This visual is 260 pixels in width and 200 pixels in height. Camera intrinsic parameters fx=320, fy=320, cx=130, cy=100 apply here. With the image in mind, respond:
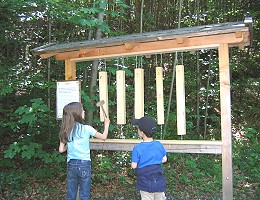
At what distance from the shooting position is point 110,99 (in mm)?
7961

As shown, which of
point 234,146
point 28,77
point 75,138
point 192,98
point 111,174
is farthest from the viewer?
point 192,98

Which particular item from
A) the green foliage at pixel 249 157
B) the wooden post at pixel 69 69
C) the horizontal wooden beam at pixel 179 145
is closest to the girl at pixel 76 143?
the horizontal wooden beam at pixel 179 145

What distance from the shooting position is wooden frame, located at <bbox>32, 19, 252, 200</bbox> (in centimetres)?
391

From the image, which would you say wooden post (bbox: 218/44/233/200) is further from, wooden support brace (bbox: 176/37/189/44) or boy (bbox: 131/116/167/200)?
boy (bbox: 131/116/167/200)

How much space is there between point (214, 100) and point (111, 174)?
4722 mm

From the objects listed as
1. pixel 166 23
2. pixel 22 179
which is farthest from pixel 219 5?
pixel 22 179

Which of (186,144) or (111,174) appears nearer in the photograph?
(186,144)

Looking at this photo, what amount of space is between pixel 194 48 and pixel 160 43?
480 millimetres

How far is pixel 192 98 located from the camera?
10250mm

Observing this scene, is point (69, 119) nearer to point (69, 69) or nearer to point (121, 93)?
point (121, 93)

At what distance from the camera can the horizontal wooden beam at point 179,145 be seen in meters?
4.04

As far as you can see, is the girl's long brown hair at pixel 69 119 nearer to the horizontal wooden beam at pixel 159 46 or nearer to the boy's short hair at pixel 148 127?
the boy's short hair at pixel 148 127

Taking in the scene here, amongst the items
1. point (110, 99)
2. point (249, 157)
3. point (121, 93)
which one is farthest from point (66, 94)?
point (249, 157)

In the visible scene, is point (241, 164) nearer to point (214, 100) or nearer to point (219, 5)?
point (214, 100)
